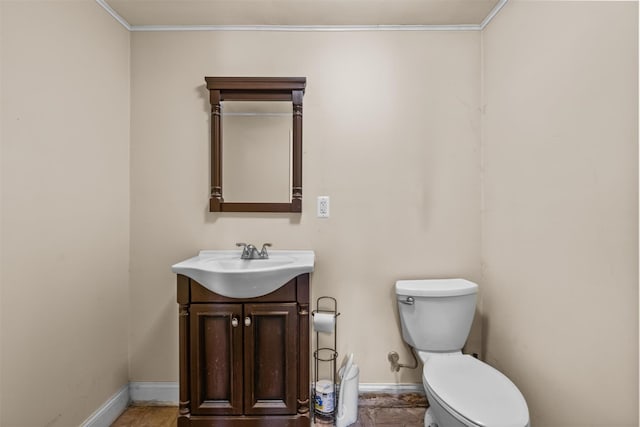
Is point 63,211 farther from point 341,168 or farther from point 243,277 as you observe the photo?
point 341,168

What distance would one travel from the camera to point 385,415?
1.59 metres

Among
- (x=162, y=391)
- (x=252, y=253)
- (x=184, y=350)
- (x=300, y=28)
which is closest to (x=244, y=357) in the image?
(x=184, y=350)

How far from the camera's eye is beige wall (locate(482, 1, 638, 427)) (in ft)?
3.14

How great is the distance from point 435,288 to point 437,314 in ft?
0.42

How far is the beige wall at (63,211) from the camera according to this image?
1097mm

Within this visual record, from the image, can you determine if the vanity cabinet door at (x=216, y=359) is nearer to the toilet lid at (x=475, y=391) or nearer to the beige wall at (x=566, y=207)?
the toilet lid at (x=475, y=391)

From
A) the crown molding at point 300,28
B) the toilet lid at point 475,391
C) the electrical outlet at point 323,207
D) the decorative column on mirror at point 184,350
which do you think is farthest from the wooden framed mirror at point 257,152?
the toilet lid at point 475,391

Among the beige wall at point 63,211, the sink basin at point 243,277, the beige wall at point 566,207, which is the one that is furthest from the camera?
the sink basin at point 243,277

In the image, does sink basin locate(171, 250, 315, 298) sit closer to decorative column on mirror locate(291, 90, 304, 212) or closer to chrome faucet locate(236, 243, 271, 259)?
chrome faucet locate(236, 243, 271, 259)

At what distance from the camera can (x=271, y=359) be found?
Answer: 1.40 metres

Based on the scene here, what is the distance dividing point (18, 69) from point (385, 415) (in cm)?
217

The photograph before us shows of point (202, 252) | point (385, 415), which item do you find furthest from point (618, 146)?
point (202, 252)

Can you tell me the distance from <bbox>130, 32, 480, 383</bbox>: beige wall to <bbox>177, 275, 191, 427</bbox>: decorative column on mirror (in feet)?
1.27

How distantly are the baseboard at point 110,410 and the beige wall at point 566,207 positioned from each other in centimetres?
199
